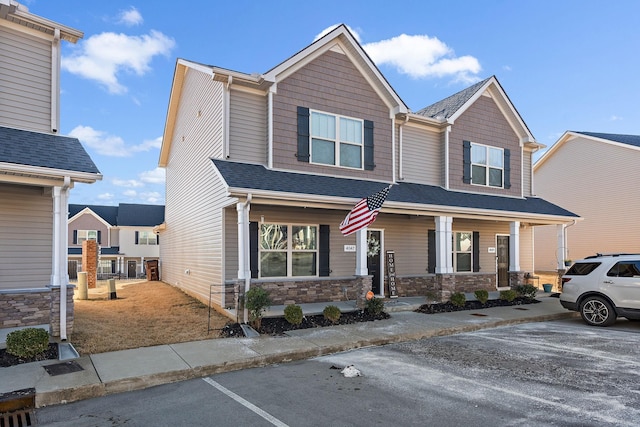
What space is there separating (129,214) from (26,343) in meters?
35.7

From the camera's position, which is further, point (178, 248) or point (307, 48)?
point (178, 248)

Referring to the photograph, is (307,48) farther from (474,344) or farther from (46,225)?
(474,344)

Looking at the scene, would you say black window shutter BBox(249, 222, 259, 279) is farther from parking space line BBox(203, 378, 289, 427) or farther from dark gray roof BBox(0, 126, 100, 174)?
parking space line BBox(203, 378, 289, 427)

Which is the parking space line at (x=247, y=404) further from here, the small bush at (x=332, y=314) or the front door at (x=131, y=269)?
the front door at (x=131, y=269)

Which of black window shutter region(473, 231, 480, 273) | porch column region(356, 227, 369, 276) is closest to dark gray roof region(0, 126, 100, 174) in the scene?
porch column region(356, 227, 369, 276)

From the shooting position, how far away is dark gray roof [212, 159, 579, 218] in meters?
10.4

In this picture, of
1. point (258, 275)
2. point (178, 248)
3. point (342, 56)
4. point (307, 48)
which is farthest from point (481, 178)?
point (178, 248)

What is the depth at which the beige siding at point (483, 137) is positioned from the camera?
15602 millimetres

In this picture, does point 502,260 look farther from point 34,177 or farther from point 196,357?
point 34,177

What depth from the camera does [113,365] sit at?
668cm

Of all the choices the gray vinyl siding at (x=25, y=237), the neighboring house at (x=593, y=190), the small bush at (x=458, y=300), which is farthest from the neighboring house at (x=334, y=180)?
the neighboring house at (x=593, y=190)

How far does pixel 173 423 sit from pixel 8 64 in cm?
849

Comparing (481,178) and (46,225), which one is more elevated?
(481,178)

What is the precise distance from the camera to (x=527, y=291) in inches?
561
